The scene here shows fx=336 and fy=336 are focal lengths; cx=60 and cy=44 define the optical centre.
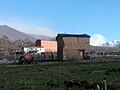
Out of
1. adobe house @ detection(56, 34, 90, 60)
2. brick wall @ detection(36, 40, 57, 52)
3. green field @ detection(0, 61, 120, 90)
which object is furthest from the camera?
brick wall @ detection(36, 40, 57, 52)

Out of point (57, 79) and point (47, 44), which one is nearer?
point (57, 79)

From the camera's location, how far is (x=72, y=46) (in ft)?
271

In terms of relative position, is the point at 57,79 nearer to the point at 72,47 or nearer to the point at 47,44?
the point at 72,47

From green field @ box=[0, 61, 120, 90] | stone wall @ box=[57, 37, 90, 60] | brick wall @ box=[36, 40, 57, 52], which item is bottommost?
green field @ box=[0, 61, 120, 90]

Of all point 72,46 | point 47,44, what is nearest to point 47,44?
point 47,44

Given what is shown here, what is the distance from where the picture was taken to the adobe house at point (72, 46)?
3206 inches

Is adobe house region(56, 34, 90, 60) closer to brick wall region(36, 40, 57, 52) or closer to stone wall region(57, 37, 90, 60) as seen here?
stone wall region(57, 37, 90, 60)

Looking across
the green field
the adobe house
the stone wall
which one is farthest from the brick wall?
the green field

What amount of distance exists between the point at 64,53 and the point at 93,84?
60.7 m

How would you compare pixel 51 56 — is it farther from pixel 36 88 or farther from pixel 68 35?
pixel 36 88

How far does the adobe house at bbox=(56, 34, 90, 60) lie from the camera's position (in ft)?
267

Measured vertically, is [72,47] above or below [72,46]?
below

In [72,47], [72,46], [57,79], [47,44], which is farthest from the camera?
[47,44]

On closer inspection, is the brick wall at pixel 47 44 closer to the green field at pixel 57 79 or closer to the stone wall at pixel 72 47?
the stone wall at pixel 72 47
